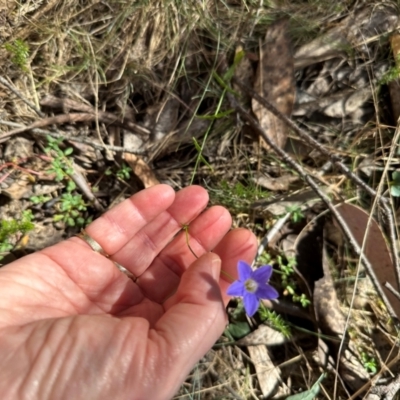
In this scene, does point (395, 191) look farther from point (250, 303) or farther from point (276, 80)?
point (250, 303)

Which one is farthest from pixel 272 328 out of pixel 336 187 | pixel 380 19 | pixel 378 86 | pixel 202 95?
pixel 380 19

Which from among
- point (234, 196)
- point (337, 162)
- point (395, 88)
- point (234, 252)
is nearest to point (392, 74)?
point (395, 88)

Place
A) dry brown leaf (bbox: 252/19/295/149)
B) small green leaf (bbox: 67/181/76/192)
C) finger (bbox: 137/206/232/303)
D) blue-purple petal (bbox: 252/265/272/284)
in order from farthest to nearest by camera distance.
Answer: dry brown leaf (bbox: 252/19/295/149), small green leaf (bbox: 67/181/76/192), finger (bbox: 137/206/232/303), blue-purple petal (bbox: 252/265/272/284)

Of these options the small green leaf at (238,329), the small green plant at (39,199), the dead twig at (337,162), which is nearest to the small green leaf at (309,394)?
the small green leaf at (238,329)

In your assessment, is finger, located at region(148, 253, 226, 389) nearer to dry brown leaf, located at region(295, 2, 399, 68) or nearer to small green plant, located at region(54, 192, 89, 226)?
small green plant, located at region(54, 192, 89, 226)

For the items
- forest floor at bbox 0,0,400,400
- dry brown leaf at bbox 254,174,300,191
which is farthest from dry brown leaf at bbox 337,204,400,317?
dry brown leaf at bbox 254,174,300,191
